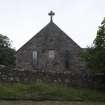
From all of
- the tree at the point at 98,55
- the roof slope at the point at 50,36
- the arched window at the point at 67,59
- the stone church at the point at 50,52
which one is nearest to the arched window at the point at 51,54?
the stone church at the point at 50,52

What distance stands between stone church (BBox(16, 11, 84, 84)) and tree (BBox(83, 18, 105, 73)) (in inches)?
416

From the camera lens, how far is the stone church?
29516 mm

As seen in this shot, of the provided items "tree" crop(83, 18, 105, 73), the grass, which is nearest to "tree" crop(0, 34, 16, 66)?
"tree" crop(83, 18, 105, 73)

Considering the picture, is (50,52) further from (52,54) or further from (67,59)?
(67,59)

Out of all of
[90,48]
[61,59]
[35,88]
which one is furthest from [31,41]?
[35,88]

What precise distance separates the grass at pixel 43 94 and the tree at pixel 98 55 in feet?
6.91

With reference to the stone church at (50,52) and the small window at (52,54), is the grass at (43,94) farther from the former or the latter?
the small window at (52,54)

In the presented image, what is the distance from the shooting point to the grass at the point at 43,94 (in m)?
14.1

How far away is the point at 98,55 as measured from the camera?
17500mm

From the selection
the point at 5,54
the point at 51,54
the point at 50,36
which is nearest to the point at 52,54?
the point at 51,54

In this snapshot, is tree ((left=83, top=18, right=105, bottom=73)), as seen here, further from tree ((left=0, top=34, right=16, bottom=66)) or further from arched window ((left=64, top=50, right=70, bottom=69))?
tree ((left=0, top=34, right=16, bottom=66))

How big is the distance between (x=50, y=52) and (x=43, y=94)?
15.7 metres

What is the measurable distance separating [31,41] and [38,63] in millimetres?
2636

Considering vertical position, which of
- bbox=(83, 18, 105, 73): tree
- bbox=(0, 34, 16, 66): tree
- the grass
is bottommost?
the grass
